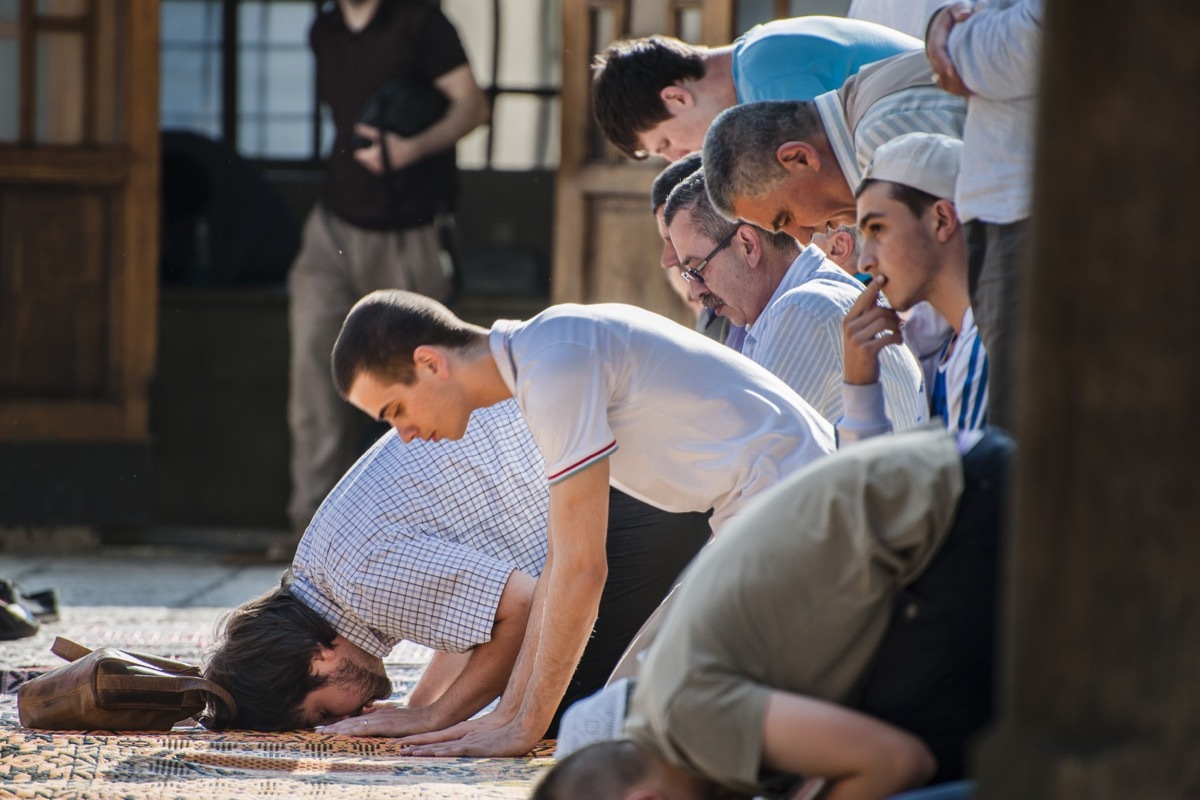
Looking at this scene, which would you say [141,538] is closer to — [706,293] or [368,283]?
[368,283]

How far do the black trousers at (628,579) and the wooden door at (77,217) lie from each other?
11.5 feet

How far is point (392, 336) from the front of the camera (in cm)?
335

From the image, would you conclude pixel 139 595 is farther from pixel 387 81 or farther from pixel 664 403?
pixel 664 403

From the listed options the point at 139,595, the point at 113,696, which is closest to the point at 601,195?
the point at 139,595

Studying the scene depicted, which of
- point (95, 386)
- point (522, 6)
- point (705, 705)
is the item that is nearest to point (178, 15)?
point (522, 6)

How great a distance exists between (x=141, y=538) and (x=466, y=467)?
378cm

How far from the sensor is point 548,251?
9.11 meters

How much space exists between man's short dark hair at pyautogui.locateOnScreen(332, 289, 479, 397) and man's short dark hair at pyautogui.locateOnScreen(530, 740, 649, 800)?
1.16 meters

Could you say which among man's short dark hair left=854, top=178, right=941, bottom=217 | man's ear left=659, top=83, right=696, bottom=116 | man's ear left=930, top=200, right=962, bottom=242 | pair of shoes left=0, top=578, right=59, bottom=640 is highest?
man's ear left=659, top=83, right=696, bottom=116

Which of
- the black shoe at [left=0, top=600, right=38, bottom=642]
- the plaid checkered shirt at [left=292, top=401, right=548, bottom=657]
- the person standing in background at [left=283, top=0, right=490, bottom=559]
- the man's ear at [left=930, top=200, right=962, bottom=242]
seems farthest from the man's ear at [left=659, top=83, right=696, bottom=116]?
the black shoe at [left=0, top=600, right=38, bottom=642]

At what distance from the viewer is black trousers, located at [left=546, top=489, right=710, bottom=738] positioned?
415cm

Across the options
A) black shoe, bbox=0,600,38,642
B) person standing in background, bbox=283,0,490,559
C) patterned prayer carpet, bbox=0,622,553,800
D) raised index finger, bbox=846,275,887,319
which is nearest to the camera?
patterned prayer carpet, bbox=0,622,553,800

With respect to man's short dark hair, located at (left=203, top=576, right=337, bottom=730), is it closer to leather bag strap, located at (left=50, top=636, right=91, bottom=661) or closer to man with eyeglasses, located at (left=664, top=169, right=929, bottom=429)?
leather bag strap, located at (left=50, top=636, right=91, bottom=661)

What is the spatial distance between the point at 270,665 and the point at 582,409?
4.12 feet
